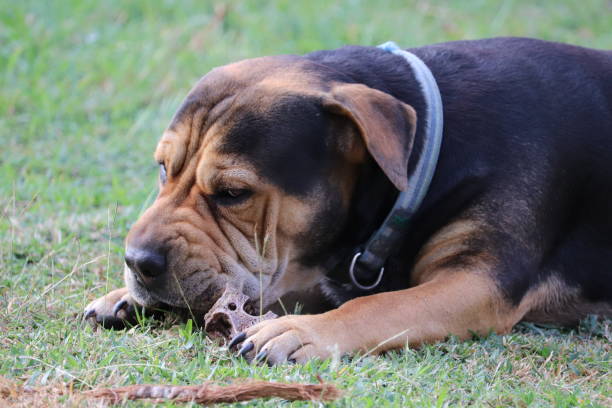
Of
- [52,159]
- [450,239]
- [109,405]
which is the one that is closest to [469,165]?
[450,239]

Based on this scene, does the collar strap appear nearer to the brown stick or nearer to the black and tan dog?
the black and tan dog

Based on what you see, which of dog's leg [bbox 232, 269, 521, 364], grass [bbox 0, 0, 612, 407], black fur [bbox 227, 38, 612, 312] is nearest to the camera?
grass [bbox 0, 0, 612, 407]

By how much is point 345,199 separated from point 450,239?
1.80 feet

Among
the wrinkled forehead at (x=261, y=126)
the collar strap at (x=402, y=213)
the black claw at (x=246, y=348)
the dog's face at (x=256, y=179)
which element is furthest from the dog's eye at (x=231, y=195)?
the black claw at (x=246, y=348)

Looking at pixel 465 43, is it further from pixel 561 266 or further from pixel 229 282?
pixel 229 282

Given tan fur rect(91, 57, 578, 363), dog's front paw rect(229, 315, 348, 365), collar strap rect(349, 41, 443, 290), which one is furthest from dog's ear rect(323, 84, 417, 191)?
dog's front paw rect(229, 315, 348, 365)

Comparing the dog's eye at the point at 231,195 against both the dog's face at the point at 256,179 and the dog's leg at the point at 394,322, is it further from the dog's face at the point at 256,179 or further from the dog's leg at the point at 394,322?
the dog's leg at the point at 394,322

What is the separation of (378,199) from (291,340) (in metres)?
0.98

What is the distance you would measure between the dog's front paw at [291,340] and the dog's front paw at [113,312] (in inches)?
29.2

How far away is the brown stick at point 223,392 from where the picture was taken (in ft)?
10.9

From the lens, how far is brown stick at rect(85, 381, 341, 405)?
3.32 m

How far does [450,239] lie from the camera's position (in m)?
4.49

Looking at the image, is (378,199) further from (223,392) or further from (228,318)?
(223,392)

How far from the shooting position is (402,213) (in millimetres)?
4441
